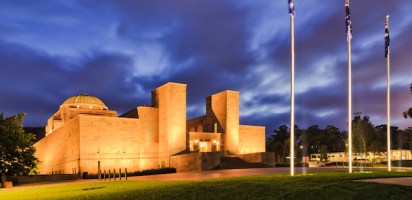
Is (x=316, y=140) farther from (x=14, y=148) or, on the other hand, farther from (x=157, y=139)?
(x=14, y=148)

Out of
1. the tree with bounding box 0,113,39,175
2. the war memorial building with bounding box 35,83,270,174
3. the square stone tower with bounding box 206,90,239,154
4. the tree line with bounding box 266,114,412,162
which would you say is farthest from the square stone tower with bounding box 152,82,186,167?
the tree line with bounding box 266,114,412,162

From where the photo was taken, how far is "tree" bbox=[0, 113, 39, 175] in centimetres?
2858

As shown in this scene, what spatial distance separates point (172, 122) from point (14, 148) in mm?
19169

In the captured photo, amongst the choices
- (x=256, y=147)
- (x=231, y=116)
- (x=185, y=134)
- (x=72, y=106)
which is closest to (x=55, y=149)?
(x=72, y=106)

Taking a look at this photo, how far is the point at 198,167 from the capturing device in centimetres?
3772

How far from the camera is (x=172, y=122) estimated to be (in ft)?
148

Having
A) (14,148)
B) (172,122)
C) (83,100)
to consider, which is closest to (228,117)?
(172,122)

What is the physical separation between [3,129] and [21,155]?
2.36 m

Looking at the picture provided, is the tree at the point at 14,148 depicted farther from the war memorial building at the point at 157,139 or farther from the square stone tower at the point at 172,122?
the square stone tower at the point at 172,122

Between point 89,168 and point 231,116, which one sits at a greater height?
point 231,116

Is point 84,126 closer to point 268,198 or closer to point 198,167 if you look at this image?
point 198,167

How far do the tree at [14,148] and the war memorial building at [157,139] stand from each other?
38.1 feet

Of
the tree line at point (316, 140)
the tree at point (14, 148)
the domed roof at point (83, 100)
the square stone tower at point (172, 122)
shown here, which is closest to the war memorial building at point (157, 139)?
the square stone tower at point (172, 122)

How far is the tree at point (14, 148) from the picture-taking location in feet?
93.8
